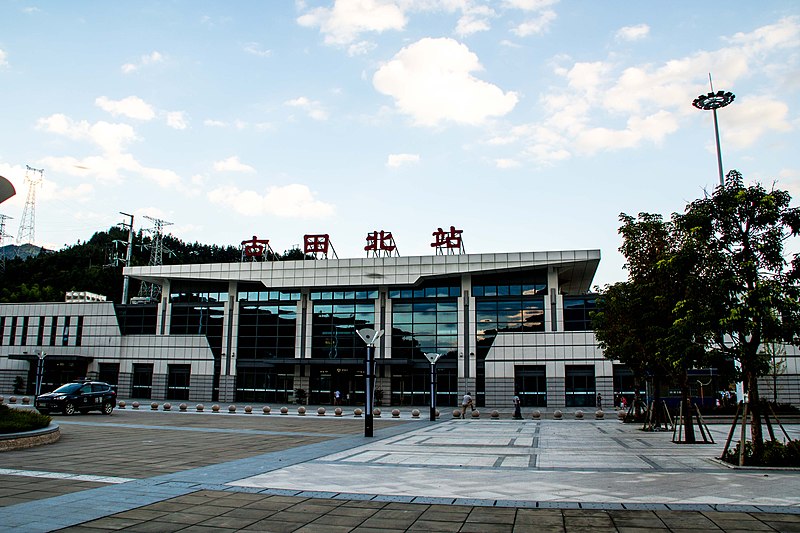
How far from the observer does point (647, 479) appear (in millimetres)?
11328

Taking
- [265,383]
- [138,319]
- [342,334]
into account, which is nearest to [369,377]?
[342,334]

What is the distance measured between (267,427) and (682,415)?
53.8ft

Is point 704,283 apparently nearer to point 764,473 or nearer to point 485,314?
point 764,473

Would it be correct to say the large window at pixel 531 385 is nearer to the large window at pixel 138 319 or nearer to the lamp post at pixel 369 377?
the lamp post at pixel 369 377

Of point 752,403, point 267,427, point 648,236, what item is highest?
point 648,236

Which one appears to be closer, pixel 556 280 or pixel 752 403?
pixel 752 403

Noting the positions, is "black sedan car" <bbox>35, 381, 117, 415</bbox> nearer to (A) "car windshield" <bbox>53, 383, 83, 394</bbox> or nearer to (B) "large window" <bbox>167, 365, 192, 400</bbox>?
(A) "car windshield" <bbox>53, 383, 83, 394</bbox>

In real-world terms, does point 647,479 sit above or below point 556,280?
below

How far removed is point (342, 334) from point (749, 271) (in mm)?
42282

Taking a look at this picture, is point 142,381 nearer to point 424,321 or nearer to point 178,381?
point 178,381

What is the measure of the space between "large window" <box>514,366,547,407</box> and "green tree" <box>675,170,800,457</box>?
33773 mm

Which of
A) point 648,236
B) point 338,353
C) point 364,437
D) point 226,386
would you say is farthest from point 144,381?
point 648,236

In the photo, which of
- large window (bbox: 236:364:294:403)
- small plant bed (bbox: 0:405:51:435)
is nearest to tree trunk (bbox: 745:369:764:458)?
small plant bed (bbox: 0:405:51:435)

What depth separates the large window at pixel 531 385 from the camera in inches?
1866
